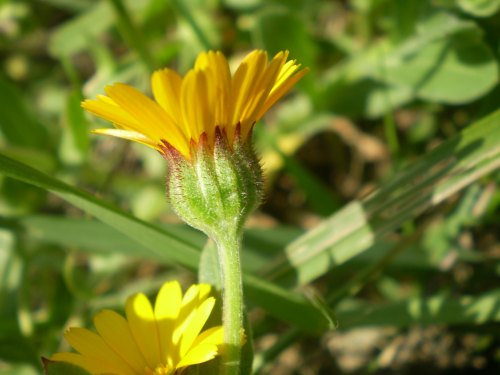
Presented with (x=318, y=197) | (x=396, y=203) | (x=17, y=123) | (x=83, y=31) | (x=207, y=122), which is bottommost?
(x=207, y=122)

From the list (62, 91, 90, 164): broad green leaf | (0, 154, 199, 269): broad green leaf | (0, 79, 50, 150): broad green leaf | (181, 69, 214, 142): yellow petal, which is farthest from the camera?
(0, 79, 50, 150): broad green leaf

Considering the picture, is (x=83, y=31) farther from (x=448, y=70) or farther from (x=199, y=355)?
(x=199, y=355)

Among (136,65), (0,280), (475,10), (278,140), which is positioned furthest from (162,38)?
(475,10)

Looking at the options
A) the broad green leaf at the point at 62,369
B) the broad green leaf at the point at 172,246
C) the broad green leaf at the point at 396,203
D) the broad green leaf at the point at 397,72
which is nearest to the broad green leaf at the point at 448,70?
the broad green leaf at the point at 397,72

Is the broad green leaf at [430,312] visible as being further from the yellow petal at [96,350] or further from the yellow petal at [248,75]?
the yellow petal at [248,75]

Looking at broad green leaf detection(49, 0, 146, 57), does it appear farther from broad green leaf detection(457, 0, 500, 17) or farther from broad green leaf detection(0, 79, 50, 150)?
broad green leaf detection(457, 0, 500, 17)

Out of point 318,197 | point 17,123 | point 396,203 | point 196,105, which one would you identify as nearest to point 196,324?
point 196,105

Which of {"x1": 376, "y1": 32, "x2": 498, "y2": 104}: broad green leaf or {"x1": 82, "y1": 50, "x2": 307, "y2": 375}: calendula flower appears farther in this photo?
{"x1": 376, "y1": 32, "x2": 498, "y2": 104}: broad green leaf

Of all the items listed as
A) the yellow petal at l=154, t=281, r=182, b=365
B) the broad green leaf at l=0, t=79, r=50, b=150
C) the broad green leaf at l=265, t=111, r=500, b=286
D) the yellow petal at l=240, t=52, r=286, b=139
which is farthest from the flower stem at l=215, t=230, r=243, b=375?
the broad green leaf at l=0, t=79, r=50, b=150
